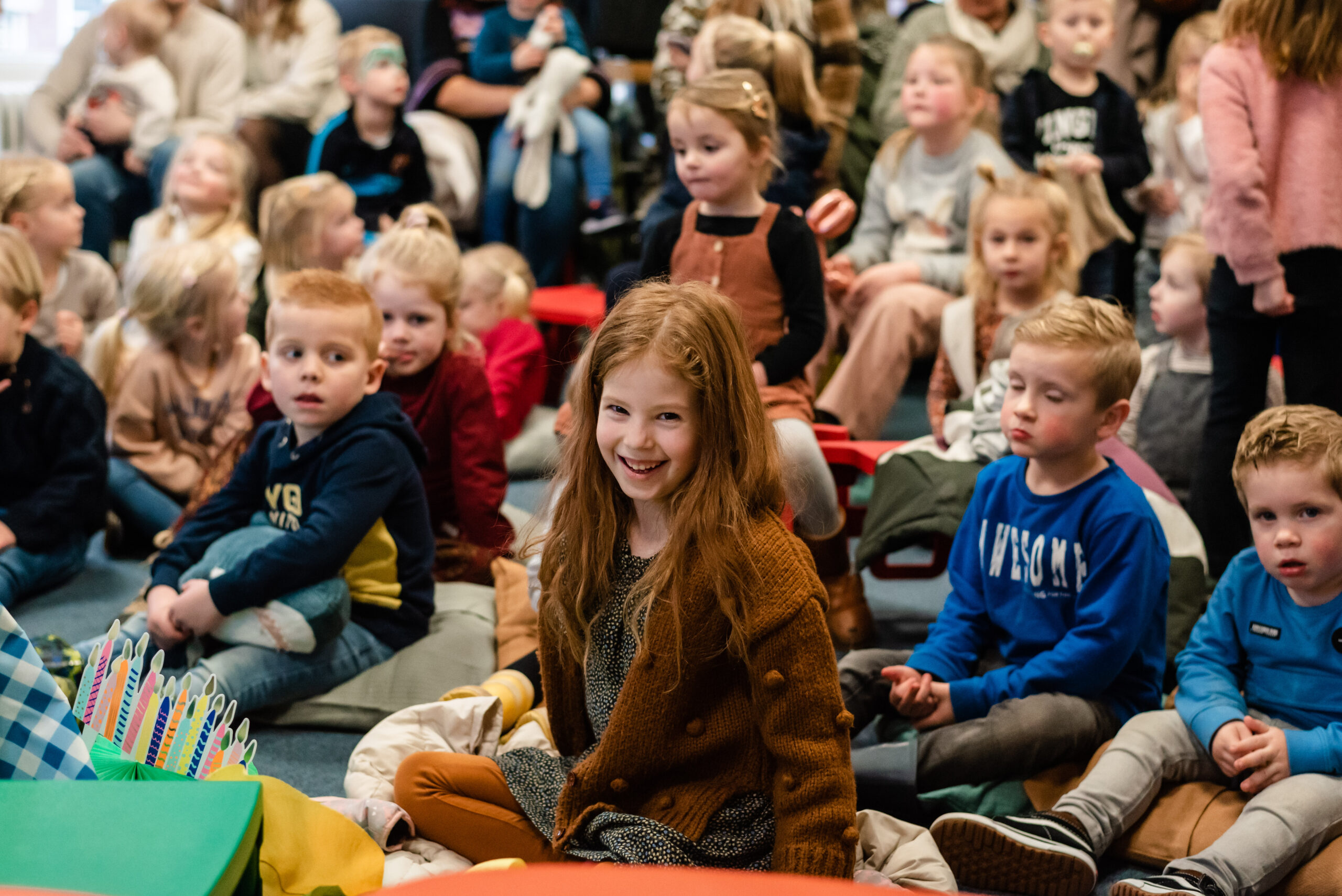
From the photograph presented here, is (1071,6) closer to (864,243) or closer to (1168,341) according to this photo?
(864,243)

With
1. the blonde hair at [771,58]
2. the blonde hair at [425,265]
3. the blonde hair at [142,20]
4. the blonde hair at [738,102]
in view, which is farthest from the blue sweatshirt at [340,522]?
the blonde hair at [142,20]

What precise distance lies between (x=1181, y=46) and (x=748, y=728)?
3647mm

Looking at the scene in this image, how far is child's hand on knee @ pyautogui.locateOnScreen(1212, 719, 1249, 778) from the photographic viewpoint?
183cm

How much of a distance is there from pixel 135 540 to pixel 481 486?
3.75 feet

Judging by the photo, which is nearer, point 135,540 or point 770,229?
point 770,229

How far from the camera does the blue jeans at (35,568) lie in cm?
283

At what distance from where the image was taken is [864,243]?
3988mm

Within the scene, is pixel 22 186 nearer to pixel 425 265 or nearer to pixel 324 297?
pixel 425 265

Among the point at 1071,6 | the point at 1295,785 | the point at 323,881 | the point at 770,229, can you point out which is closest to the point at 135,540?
the point at 770,229

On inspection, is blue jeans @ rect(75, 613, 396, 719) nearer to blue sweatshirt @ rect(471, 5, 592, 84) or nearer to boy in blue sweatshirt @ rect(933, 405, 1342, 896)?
boy in blue sweatshirt @ rect(933, 405, 1342, 896)

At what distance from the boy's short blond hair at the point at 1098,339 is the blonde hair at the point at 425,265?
1.25 m

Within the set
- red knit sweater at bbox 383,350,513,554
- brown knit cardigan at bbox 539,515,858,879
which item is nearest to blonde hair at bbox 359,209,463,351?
red knit sweater at bbox 383,350,513,554

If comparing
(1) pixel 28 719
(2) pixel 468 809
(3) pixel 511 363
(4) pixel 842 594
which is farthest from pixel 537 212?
(1) pixel 28 719

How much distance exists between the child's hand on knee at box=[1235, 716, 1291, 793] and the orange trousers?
38.7 inches
